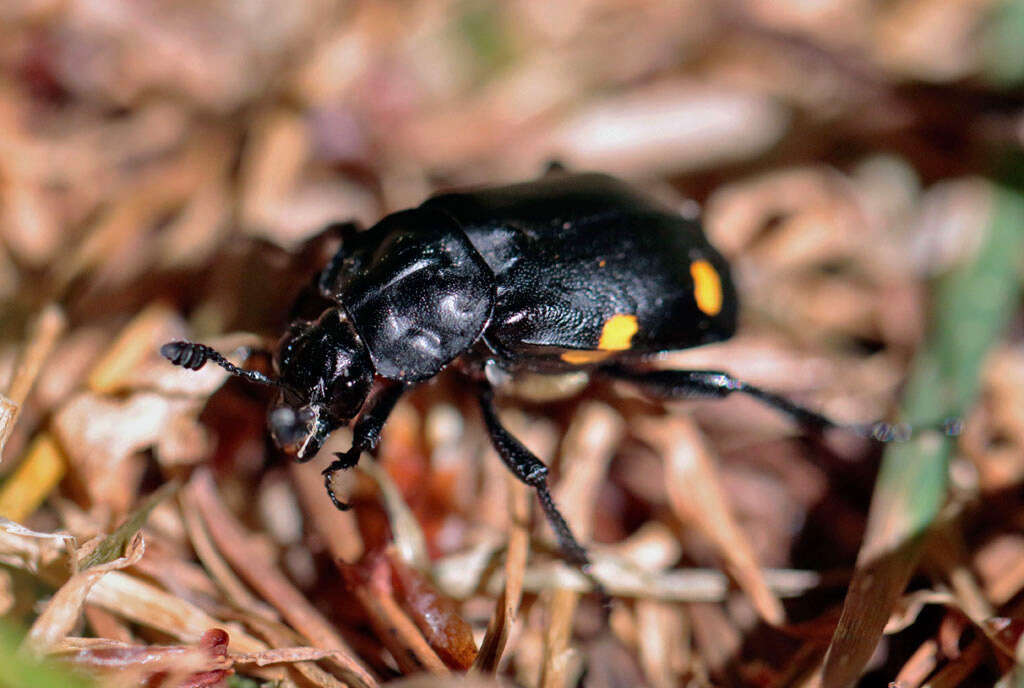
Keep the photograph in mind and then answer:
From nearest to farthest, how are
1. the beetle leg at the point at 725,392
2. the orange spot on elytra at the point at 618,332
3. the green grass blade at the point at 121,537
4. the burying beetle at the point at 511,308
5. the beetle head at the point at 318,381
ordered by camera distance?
the green grass blade at the point at 121,537
the beetle head at the point at 318,381
the burying beetle at the point at 511,308
the orange spot on elytra at the point at 618,332
the beetle leg at the point at 725,392

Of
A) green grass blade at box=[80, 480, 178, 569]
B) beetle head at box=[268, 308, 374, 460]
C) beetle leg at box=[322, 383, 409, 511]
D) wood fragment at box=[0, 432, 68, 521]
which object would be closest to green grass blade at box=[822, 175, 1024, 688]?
beetle leg at box=[322, 383, 409, 511]

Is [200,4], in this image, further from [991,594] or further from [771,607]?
[991,594]

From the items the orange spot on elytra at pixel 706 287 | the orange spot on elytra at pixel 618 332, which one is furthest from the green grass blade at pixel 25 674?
the orange spot on elytra at pixel 706 287

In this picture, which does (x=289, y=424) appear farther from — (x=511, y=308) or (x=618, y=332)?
(x=618, y=332)

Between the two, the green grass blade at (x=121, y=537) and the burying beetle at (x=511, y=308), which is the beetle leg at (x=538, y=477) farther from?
the green grass blade at (x=121, y=537)

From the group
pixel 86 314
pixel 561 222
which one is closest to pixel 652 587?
pixel 561 222

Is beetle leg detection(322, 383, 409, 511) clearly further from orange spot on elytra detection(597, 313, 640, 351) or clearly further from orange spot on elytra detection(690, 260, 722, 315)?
orange spot on elytra detection(690, 260, 722, 315)

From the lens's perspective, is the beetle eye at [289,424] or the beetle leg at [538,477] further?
the beetle leg at [538,477]
